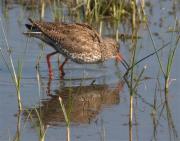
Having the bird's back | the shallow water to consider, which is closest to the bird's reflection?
the shallow water

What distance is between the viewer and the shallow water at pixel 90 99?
745cm

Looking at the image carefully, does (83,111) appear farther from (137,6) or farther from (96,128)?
(137,6)

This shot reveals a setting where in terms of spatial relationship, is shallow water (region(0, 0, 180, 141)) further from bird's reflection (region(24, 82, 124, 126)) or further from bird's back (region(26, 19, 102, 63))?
bird's back (region(26, 19, 102, 63))

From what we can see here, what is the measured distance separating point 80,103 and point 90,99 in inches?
8.2

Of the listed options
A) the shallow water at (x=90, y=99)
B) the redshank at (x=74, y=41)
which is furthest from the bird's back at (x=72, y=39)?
the shallow water at (x=90, y=99)

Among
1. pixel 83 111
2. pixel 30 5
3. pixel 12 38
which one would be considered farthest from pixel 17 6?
pixel 83 111

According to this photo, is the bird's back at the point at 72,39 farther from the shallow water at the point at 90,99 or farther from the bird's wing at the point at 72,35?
the shallow water at the point at 90,99

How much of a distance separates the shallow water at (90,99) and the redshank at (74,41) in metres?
0.18

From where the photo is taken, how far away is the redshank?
33.6 ft

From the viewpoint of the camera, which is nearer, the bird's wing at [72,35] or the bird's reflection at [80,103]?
the bird's reflection at [80,103]

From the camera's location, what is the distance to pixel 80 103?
8.57 metres

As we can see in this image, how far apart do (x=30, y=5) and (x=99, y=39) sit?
3.26 m

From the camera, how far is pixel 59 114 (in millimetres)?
8031

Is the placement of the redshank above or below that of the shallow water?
above
